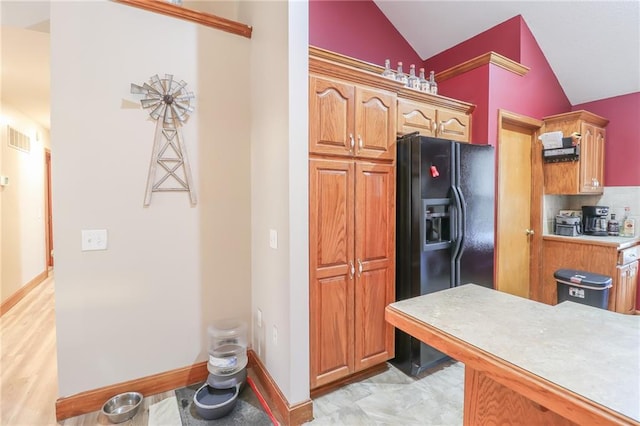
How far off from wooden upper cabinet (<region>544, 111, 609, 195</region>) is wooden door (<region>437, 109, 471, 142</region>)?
123 centimetres

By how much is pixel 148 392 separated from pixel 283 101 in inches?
84.6

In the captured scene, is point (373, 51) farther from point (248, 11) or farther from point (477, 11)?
point (248, 11)

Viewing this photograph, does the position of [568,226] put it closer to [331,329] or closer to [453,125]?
[453,125]

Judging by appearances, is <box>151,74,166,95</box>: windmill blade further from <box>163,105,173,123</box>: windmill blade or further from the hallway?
the hallway

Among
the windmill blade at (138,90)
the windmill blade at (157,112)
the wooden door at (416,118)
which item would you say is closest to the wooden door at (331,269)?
the wooden door at (416,118)

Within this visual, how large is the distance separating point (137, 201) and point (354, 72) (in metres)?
1.72

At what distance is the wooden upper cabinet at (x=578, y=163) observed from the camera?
331 cm

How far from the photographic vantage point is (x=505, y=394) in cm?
106

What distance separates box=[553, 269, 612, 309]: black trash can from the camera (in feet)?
8.79

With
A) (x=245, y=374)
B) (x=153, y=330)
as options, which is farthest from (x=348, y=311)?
(x=153, y=330)

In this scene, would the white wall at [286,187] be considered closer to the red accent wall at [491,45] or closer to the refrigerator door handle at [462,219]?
the refrigerator door handle at [462,219]

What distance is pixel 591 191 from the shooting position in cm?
351

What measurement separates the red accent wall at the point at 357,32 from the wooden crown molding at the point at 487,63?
1.98 feet

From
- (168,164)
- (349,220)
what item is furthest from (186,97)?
(349,220)
